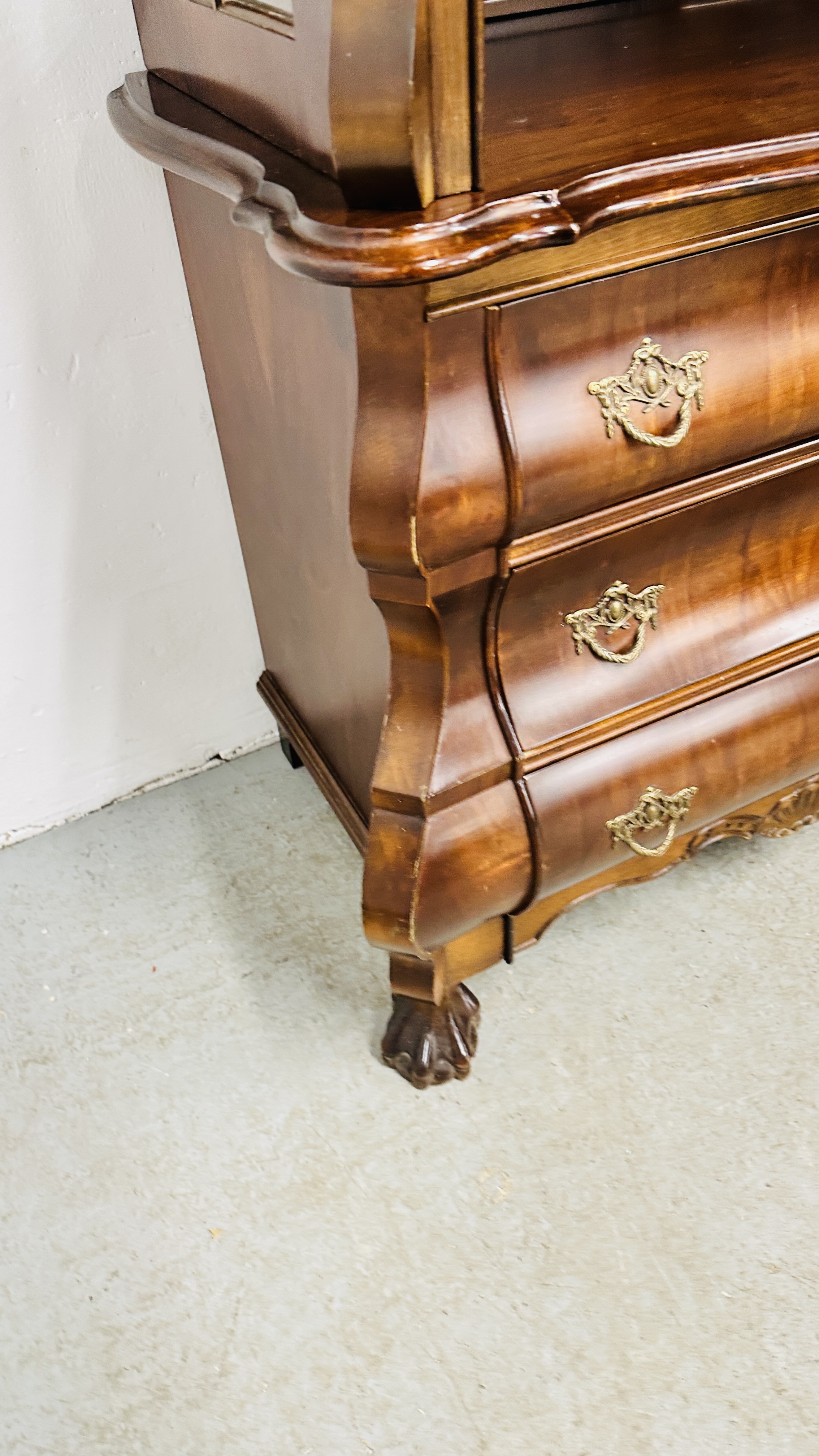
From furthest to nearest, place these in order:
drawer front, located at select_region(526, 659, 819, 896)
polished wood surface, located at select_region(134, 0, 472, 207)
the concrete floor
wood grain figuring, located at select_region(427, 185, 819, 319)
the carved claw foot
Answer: the carved claw foot → drawer front, located at select_region(526, 659, 819, 896) → the concrete floor → wood grain figuring, located at select_region(427, 185, 819, 319) → polished wood surface, located at select_region(134, 0, 472, 207)

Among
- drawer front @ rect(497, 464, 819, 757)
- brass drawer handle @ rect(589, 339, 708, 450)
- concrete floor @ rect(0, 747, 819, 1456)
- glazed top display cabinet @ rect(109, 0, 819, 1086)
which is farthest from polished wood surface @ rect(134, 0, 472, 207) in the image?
concrete floor @ rect(0, 747, 819, 1456)

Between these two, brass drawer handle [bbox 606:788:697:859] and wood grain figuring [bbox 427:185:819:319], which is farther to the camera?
brass drawer handle [bbox 606:788:697:859]

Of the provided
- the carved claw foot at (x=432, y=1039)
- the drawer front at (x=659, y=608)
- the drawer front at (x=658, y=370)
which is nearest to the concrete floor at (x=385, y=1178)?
the carved claw foot at (x=432, y=1039)

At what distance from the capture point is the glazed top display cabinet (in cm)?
80

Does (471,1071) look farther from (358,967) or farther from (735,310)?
(735,310)

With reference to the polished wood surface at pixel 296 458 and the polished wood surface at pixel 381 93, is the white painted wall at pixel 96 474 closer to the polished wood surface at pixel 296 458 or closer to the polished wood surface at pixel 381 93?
the polished wood surface at pixel 296 458

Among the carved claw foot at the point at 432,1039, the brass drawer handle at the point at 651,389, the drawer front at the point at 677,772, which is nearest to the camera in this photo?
the brass drawer handle at the point at 651,389

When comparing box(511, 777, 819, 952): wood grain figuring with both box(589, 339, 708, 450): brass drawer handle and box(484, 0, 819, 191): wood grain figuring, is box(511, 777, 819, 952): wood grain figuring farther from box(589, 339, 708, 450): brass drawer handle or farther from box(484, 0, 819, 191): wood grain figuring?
box(484, 0, 819, 191): wood grain figuring

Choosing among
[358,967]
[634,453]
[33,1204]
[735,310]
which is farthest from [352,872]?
[735,310]

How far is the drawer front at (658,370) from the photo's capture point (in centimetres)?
92

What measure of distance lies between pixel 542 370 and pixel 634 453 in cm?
12

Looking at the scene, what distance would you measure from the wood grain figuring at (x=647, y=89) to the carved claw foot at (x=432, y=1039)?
865 mm

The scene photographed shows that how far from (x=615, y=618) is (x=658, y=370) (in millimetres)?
260

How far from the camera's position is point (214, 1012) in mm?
1421
